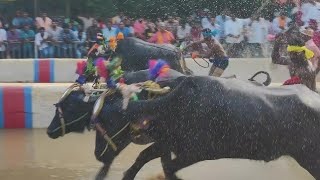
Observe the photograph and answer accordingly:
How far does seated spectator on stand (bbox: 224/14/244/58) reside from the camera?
1666cm

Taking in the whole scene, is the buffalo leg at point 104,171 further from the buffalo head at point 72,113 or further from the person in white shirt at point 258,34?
the person in white shirt at point 258,34

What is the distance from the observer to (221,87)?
19.5 feet

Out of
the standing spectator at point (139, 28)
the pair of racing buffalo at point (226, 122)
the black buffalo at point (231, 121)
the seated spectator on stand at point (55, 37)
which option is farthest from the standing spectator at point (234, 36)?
the black buffalo at point (231, 121)

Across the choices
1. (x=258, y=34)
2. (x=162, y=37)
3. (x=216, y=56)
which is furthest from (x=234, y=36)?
(x=216, y=56)

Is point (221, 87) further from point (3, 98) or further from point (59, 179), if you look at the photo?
point (3, 98)

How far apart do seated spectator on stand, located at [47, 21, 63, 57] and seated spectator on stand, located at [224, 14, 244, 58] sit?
13.3 ft

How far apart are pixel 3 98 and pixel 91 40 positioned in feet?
21.9

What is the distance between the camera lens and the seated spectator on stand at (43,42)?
16.1 m

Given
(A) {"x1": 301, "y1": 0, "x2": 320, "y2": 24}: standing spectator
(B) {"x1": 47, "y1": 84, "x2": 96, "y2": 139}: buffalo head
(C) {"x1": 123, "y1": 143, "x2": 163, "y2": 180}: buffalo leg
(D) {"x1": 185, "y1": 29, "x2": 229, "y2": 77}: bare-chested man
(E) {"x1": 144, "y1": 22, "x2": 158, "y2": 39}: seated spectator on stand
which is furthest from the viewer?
(E) {"x1": 144, "y1": 22, "x2": 158, "y2": 39}: seated spectator on stand

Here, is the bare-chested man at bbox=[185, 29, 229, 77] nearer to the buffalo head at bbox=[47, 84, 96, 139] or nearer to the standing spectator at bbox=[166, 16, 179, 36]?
the buffalo head at bbox=[47, 84, 96, 139]

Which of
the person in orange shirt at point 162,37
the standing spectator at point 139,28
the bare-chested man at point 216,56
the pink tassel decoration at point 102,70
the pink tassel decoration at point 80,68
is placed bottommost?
the standing spectator at point 139,28

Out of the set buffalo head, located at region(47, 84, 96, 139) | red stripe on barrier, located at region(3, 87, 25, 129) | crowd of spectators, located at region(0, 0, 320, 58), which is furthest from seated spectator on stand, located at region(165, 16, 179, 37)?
buffalo head, located at region(47, 84, 96, 139)

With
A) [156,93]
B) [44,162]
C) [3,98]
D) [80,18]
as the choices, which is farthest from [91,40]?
[156,93]

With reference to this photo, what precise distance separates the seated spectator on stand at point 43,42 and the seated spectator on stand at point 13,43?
0.53 metres
